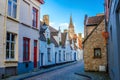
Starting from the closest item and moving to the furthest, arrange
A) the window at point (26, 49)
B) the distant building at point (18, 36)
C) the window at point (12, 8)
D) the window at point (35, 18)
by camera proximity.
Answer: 1. the distant building at point (18, 36)
2. the window at point (12, 8)
3. the window at point (26, 49)
4. the window at point (35, 18)

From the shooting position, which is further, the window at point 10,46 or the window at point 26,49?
the window at point 26,49

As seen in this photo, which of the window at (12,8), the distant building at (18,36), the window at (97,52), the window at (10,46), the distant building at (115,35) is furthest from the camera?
the window at (97,52)

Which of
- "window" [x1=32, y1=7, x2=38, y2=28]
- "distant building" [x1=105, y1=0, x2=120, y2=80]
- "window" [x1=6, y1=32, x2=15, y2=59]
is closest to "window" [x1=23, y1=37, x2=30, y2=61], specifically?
"window" [x1=6, y1=32, x2=15, y2=59]

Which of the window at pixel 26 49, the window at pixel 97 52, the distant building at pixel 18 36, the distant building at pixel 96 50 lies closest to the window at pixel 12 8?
the distant building at pixel 18 36

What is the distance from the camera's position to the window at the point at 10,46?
56.0 feet

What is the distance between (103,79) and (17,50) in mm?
7902

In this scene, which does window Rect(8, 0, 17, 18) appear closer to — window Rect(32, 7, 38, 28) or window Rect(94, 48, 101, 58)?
window Rect(32, 7, 38, 28)

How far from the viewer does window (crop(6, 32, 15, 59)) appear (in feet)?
56.0

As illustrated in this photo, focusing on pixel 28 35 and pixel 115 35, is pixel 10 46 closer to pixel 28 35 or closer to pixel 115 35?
pixel 28 35

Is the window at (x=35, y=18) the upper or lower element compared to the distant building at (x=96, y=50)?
upper

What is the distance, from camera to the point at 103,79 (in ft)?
47.6

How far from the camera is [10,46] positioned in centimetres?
1745

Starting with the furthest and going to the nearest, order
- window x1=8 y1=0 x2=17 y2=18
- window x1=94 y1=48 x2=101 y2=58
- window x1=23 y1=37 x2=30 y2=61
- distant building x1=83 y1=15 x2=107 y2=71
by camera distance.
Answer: window x1=94 y1=48 x2=101 y2=58 → distant building x1=83 y1=15 x2=107 y2=71 → window x1=23 y1=37 x2=30 y2=61 → window x1=8 y1=0 x2=17 y2=18

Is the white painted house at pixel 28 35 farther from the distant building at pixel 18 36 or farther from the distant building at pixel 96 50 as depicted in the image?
the distant building at pixel 96 50
